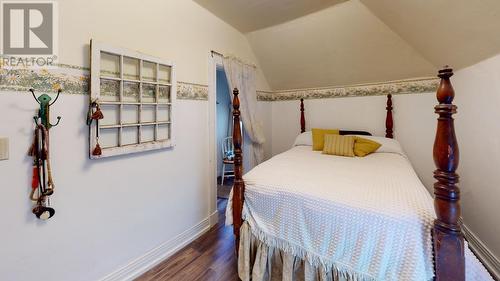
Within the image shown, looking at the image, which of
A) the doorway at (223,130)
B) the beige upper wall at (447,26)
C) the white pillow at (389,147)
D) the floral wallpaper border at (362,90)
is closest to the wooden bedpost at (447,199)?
the beige upper wall at (447,26)

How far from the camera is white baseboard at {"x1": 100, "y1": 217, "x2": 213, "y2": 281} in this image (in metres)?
1.61

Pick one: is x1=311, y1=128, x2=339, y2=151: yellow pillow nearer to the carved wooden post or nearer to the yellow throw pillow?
the yellow throw pillow

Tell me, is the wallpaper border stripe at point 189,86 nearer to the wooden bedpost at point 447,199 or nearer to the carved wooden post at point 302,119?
the carved wooden post at point 302,119

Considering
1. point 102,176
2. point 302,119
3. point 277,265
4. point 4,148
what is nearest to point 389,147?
point 302,119

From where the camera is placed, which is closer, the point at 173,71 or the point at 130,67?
the point at 130,67

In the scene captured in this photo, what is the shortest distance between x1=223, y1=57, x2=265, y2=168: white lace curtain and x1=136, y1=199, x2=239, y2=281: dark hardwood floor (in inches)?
54.0

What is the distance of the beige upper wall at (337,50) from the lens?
8.23 ft

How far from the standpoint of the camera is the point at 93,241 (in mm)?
1462

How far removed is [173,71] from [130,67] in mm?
376

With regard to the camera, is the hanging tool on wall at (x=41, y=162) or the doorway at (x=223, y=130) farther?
the doorway at (x=223, y=130)

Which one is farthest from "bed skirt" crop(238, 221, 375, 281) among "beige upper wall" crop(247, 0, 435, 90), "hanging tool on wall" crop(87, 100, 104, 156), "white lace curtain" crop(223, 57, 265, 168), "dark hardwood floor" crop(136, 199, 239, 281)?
"beige upper wall" crop(247, 0, 435, 90)

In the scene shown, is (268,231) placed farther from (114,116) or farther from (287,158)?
(114,116)

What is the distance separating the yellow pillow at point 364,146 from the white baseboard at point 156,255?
193cm

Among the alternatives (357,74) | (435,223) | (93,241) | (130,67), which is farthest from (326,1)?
(93,241)
